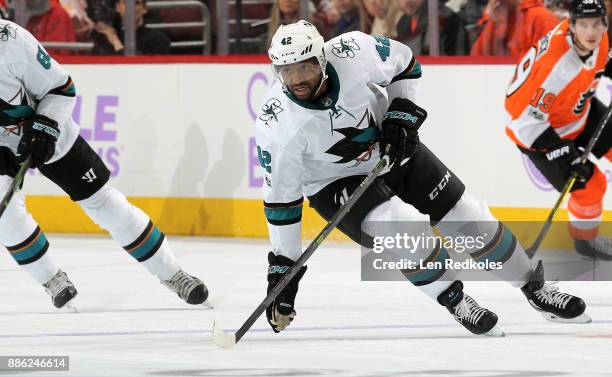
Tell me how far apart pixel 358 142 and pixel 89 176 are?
1336 millimetres

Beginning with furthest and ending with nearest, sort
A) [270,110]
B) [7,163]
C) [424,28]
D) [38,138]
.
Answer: [424,28]
[7,163]
[38,138]
[270,110]

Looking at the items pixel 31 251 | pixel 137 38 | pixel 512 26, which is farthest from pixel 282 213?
pixel 137 38

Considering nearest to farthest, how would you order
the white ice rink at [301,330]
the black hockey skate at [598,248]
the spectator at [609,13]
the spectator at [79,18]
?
the white ice rink at [301,330]
the black hockey skate at [598,248]
the spectator at [609,13]
the spectator at [79,18]

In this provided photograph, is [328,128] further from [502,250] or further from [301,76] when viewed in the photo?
[502,250]

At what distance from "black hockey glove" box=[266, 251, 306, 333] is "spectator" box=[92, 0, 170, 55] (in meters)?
4.12

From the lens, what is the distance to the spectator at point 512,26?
24.1 ft

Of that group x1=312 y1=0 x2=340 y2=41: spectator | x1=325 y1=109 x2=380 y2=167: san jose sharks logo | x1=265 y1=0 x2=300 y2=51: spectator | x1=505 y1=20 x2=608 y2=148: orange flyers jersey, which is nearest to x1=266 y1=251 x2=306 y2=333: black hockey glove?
x1=325 y1=109 x2=380 y2=167: san jose sharks logo

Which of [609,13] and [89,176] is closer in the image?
[89,176]

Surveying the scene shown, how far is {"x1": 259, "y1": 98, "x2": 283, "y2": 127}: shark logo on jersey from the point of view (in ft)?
14.3

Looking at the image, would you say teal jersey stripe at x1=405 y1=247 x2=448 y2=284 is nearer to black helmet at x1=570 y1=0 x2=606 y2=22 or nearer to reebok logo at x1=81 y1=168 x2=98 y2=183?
reebok logo at x1=81 y1=168 x2=98 y2=183

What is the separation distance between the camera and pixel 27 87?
525cm

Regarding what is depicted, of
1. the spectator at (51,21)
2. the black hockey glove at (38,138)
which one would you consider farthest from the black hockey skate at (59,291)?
the spectator at (51,21)

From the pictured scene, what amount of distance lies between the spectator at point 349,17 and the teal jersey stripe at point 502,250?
10.6 ft

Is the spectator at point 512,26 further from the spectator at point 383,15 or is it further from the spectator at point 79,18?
the spectator at point 79,18
